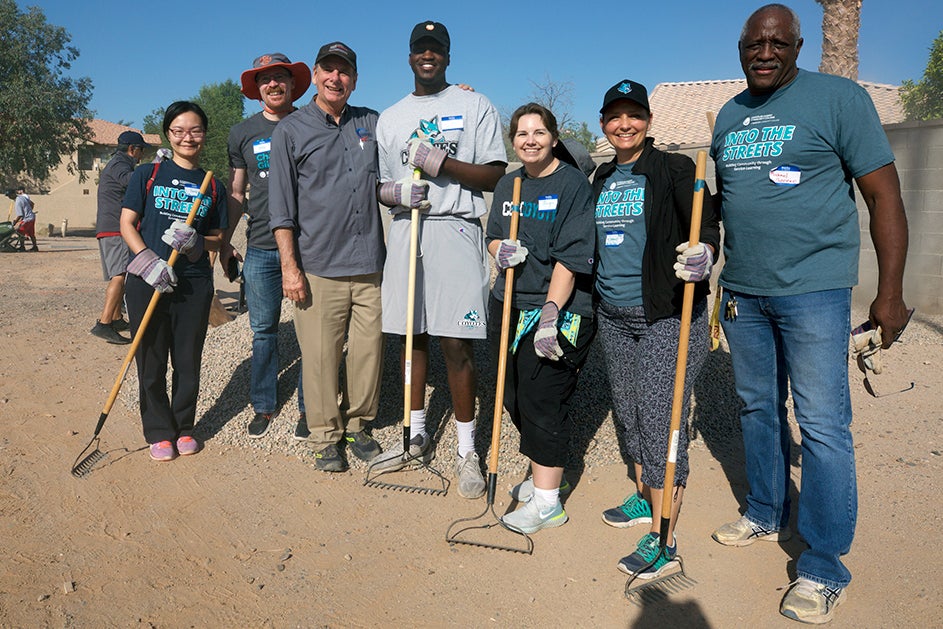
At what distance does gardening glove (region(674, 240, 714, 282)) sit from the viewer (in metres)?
2.67

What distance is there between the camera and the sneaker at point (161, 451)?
165 inches

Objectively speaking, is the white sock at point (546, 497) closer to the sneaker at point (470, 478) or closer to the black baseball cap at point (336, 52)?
the sneaker at point (470, 478)

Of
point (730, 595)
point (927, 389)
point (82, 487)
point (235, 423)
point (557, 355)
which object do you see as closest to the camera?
point (730, 595)

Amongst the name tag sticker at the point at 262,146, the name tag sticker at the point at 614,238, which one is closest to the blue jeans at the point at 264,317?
the name tag sticker at the point at 262,146

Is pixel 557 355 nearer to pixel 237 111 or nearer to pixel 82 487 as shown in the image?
pixel 82 487

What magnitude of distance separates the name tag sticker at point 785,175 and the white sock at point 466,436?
6.57 ft

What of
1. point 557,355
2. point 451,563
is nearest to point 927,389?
point 557,355

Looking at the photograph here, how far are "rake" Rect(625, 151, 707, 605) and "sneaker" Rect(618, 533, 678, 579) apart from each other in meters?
0.02

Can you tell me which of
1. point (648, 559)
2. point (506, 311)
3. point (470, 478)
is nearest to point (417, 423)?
point (470, 478)

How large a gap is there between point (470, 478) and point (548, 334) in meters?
1.13

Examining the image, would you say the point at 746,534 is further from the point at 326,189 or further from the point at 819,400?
the point at 326,189

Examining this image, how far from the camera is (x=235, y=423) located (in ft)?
15.4

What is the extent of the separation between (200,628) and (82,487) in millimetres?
1674

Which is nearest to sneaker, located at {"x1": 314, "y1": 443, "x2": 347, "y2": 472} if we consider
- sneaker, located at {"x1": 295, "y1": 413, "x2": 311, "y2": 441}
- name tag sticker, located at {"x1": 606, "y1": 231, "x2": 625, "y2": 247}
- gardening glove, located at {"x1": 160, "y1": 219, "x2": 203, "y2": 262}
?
sneaker, located at {"x1": 295, "y1": 413, "x2": 311, "y2": 441}
